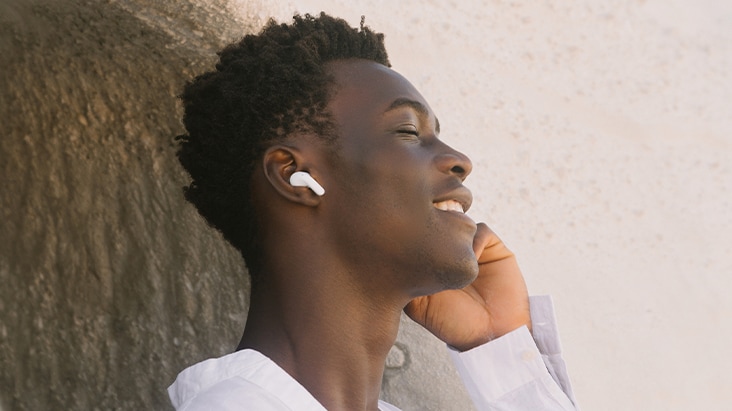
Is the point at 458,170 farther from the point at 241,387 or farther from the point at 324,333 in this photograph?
the point at 241,387

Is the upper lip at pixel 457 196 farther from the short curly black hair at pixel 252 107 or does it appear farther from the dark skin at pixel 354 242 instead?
the short curly black hair at pixel 252 107

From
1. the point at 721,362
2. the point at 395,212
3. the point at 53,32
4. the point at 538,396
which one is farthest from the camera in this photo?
the point at 721,362

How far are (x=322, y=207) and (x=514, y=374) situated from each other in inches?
17.6

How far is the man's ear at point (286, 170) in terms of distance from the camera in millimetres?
1523

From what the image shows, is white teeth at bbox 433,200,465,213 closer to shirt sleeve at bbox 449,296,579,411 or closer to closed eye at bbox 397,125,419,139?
closed eye at bbox 397,125,419,139

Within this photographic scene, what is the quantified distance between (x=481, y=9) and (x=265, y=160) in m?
0.84

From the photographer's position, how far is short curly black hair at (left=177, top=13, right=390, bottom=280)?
1569mm

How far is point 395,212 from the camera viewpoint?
150 centimetres

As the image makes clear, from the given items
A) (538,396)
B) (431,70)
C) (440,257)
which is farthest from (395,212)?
(431,70)

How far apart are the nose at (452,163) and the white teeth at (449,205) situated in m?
0.04

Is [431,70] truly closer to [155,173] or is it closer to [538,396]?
[155,173]

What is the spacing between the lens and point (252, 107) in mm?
1581

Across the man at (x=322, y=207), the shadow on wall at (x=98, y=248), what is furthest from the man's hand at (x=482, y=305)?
the shadow on wall at (x=98, y=248)

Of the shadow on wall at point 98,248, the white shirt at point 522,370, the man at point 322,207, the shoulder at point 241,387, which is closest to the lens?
the shoulder at point 241,387
